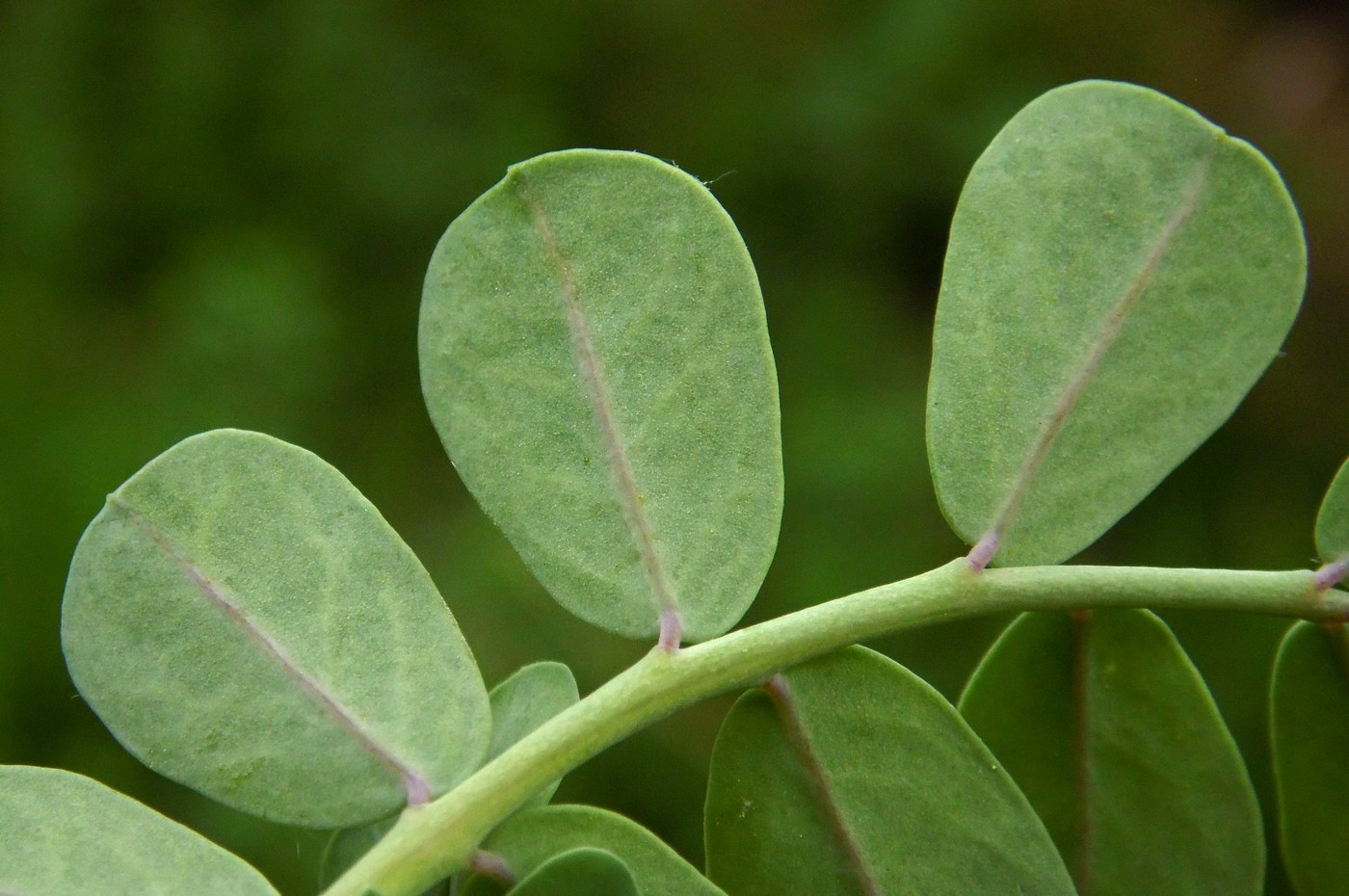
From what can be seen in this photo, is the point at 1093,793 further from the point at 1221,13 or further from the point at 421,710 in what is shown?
the point at 1221,13

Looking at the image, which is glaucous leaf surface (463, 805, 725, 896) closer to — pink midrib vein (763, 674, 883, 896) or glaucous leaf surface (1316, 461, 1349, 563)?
pink midrib vein (763, 674, 883, 896)

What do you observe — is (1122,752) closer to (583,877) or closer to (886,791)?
(886,791)

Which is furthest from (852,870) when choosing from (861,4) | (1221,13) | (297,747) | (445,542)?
→ (1221,13)

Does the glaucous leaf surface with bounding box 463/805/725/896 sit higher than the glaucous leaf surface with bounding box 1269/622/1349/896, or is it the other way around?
the glaucous leaf surface with bounding box 463/805/725/896

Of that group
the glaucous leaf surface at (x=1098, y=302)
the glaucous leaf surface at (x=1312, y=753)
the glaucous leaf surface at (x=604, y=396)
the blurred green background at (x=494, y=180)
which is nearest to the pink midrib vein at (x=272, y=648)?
the glaucous leaf surface at (x=604, y=396)

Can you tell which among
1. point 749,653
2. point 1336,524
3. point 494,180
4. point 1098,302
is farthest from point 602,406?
point 494,180

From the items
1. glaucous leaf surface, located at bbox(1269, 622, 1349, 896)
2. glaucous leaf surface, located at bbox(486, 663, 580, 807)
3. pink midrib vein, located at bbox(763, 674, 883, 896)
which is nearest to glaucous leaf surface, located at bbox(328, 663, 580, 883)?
glaucous leaf surface, located at bbox(486, 663, 580, 807)
